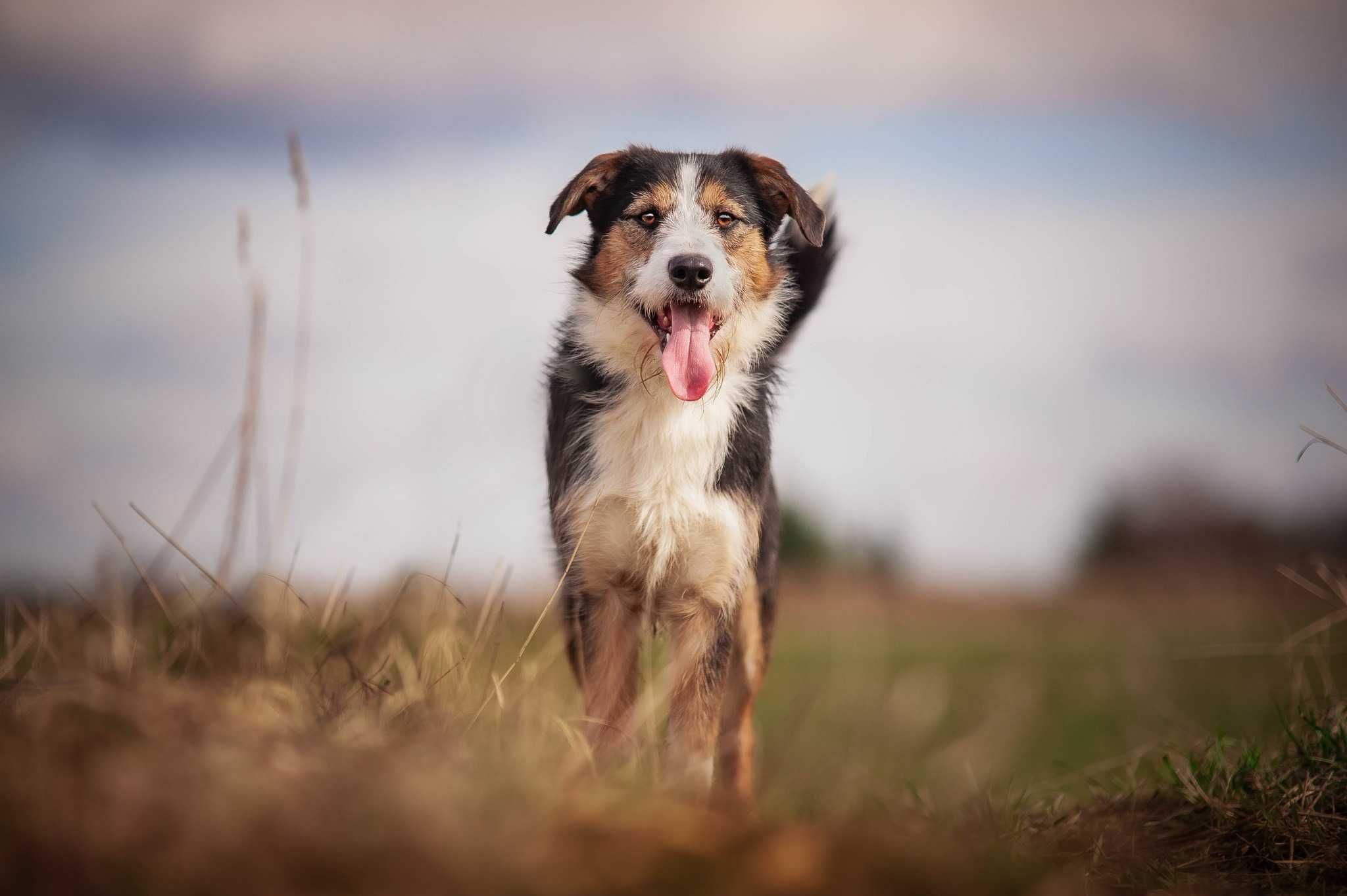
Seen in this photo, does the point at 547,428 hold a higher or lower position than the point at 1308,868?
higher

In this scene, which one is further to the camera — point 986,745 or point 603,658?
point 603,658

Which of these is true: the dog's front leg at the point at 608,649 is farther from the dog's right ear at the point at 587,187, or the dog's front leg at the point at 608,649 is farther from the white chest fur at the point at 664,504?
the dog's right ear at the point at 587,187

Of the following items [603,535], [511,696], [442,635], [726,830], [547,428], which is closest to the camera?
[726,830]

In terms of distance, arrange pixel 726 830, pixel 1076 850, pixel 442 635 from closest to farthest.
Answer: pixel 726 830 → pixel 1076 850 → pixel 442 635

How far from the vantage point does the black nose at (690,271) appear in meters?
3.58

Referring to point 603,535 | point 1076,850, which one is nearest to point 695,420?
point 603,535

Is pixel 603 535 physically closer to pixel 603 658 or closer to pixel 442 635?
pixel 603 658

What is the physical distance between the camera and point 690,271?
359 cm

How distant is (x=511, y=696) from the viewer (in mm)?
2953

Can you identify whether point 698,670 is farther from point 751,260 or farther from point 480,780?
point 480,780

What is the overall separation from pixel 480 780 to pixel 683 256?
6.77 ft

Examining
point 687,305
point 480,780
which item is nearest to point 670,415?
point 687,305

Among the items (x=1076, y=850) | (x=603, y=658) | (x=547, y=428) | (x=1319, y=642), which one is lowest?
(x=1076, y=850)

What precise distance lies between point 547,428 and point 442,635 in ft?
3.98
